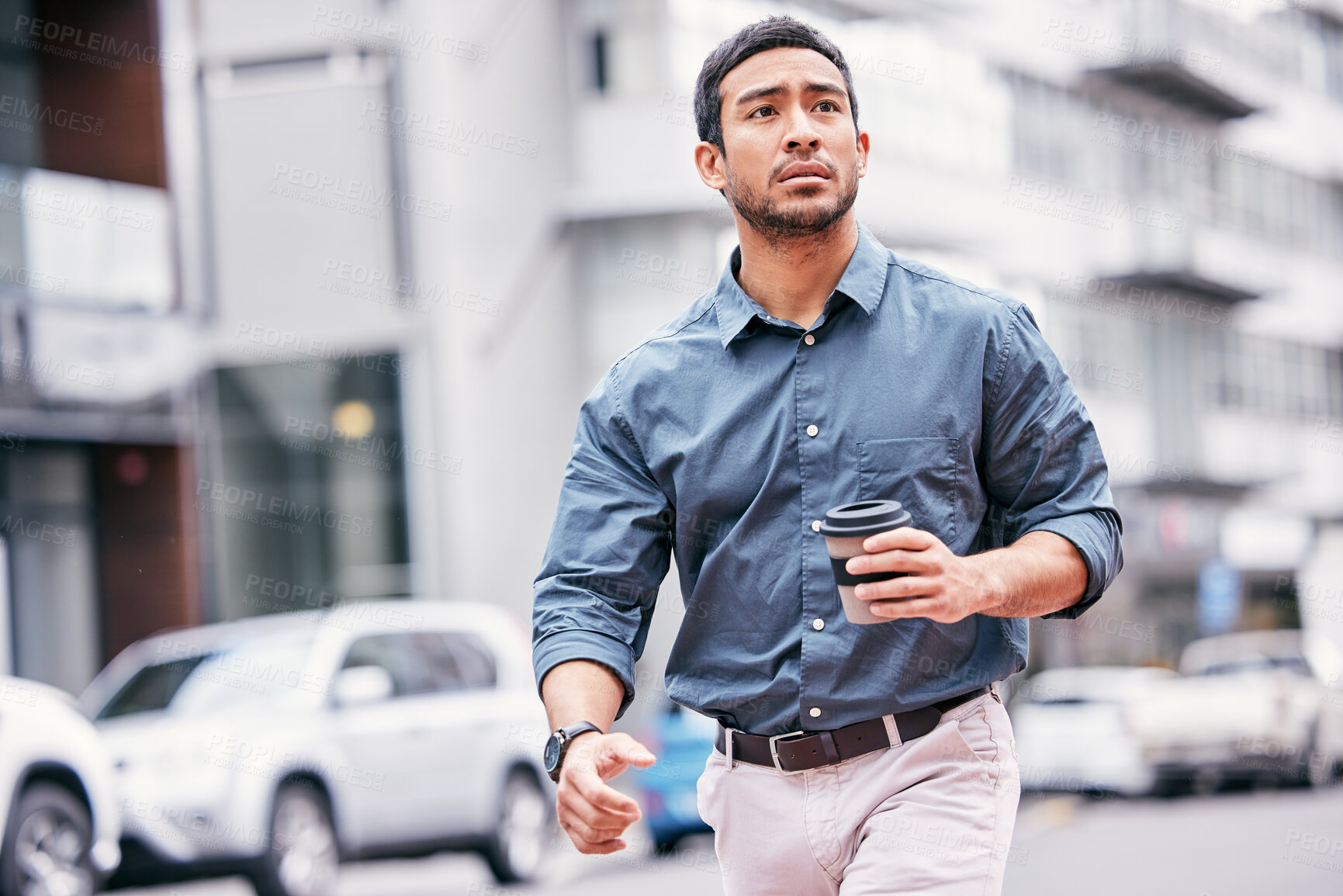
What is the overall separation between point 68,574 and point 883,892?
48.9 ft

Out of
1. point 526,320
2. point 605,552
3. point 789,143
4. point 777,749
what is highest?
point 526,320

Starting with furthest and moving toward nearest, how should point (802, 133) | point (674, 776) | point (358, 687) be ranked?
point (674, 776), point (358, 687), point (802, 133)

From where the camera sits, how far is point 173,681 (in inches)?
Answer: 448

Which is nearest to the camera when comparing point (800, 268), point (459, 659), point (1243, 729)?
point (800, 268)

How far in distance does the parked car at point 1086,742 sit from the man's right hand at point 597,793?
17.8 meters

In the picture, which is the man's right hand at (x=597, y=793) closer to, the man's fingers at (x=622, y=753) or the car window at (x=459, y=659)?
the man's fingers at (x=622, y=753)

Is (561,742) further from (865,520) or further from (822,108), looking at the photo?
(822,108)

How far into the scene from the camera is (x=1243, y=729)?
1959cm

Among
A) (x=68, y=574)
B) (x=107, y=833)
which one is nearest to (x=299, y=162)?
(x=68, y=574)

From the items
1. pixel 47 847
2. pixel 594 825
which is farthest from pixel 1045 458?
pixel 47 847

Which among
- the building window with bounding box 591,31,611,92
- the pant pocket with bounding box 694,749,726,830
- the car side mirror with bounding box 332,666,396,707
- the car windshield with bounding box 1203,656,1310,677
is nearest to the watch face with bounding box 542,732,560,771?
the pant pocket with bounding box 694,749,726,830

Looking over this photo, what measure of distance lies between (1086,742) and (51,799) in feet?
43.4

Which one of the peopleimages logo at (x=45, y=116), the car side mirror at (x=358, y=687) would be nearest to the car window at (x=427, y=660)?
the car side mirror at (x=358, y=687)

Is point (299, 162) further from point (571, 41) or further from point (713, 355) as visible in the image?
point (713, 355)
